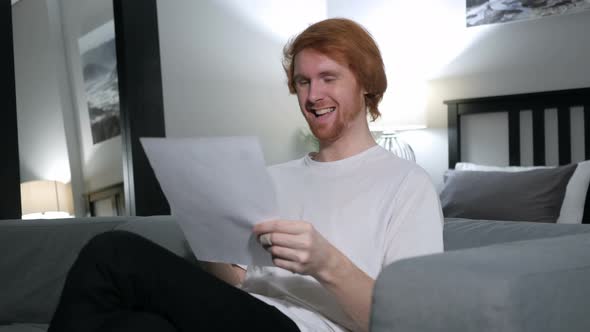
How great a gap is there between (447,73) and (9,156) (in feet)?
8.21

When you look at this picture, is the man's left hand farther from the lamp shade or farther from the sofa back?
the lamp shade

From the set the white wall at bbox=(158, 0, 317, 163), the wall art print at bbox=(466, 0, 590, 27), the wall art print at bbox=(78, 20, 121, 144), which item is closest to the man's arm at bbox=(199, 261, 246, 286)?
the wall art print at bbox=(78, 20, 121, 144)

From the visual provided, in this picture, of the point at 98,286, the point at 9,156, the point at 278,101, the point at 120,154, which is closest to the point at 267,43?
the point at 278,101

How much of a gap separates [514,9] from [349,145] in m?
2.54

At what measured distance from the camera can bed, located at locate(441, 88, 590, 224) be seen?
9.44 ft

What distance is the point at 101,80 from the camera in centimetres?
308

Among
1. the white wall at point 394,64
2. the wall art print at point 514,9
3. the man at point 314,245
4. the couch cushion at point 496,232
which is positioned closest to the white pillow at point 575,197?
the white wall at point 394,64

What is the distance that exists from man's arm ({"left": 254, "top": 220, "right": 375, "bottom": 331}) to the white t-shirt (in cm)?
12

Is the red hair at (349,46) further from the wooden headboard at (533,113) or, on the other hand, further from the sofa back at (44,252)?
the wooden headboard at (533,113)

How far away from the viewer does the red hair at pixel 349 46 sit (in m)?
1.40

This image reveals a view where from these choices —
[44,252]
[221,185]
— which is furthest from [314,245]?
[44,252]

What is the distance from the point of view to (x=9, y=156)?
2707 mm

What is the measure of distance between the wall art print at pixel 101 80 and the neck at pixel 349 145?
1922 millimetres

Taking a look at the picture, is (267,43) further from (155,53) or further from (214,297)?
(214,297)
